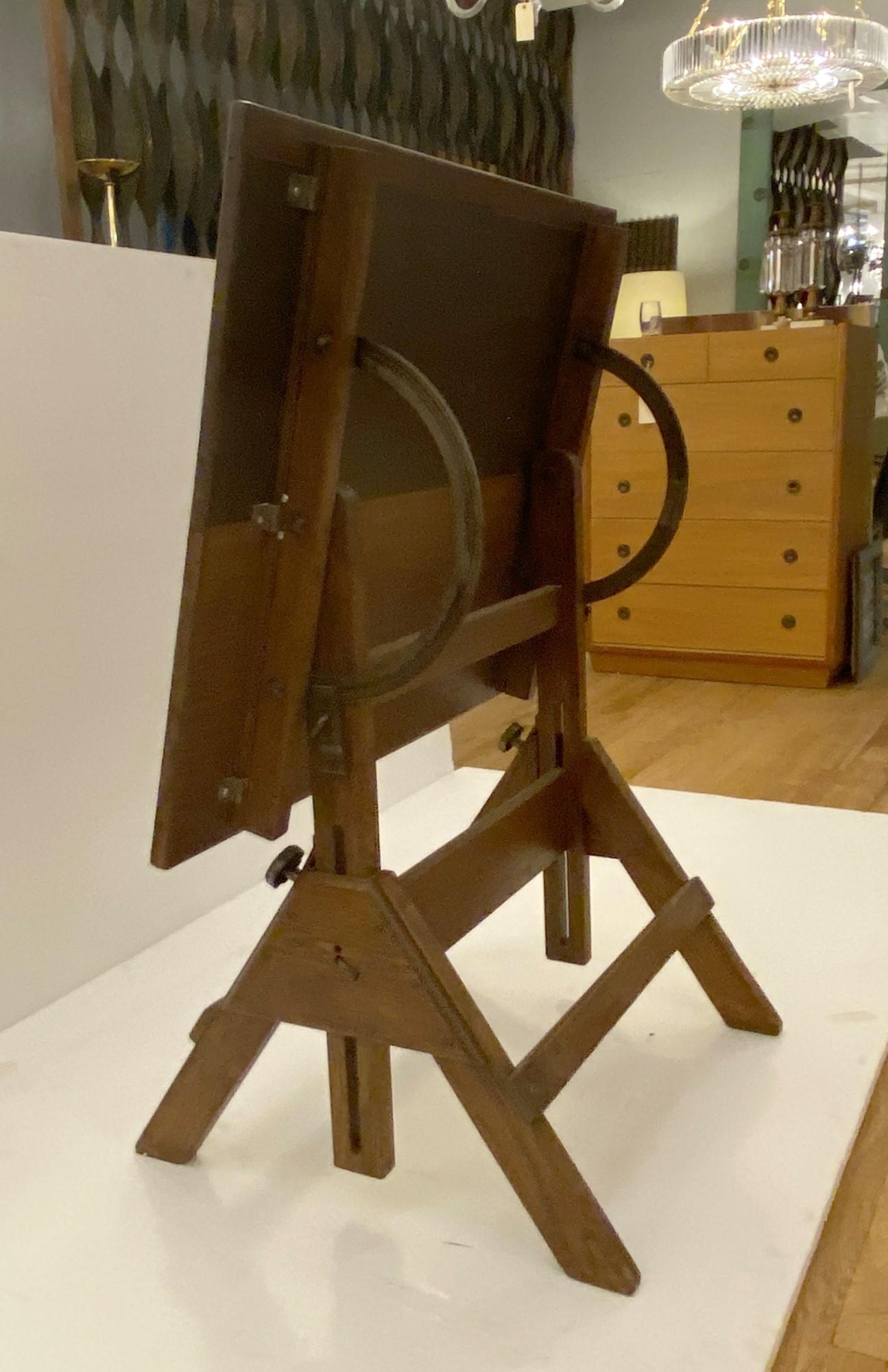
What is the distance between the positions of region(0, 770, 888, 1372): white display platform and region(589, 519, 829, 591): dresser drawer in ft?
4.99

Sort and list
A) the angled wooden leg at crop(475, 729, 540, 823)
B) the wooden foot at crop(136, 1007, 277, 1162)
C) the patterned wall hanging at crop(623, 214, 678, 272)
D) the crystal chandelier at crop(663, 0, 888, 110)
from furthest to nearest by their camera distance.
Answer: the patterned wall hanging at crop(623, 214, 678, 272), the crystal chandelier at crop(663, 0, 888, 110), the angled wooden leg at crop(475, 729, 540, 823), the wooden foot at crop(136, 1007, 277, 1162)

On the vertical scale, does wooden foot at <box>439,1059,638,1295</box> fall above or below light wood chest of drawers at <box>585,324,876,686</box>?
below

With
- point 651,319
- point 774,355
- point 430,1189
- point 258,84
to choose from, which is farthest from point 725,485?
point 430,1189

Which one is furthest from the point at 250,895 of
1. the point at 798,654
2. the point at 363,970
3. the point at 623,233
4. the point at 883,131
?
the point at 883,131

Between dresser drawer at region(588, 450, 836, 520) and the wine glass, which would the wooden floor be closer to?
dresser drawer at region(588, 450, 836, 520)

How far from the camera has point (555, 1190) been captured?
0.96m

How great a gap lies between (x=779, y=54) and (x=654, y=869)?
2.82 metres

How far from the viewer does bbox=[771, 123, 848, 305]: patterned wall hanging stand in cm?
455

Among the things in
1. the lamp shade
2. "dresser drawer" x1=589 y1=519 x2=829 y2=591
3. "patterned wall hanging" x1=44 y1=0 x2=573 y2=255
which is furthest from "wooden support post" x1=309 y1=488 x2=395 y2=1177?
the lamp shade

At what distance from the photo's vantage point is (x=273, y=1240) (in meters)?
1.03

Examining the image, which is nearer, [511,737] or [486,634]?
[486,634]

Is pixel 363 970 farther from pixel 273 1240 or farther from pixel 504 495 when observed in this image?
pixel 504 495

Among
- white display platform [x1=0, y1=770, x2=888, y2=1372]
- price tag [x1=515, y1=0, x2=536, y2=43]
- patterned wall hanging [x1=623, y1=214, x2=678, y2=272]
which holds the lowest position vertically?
white display platform [x1=0, y1=770, x2=888, y2=1372]

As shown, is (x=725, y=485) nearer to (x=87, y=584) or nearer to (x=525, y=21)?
(x=525, y=21)
